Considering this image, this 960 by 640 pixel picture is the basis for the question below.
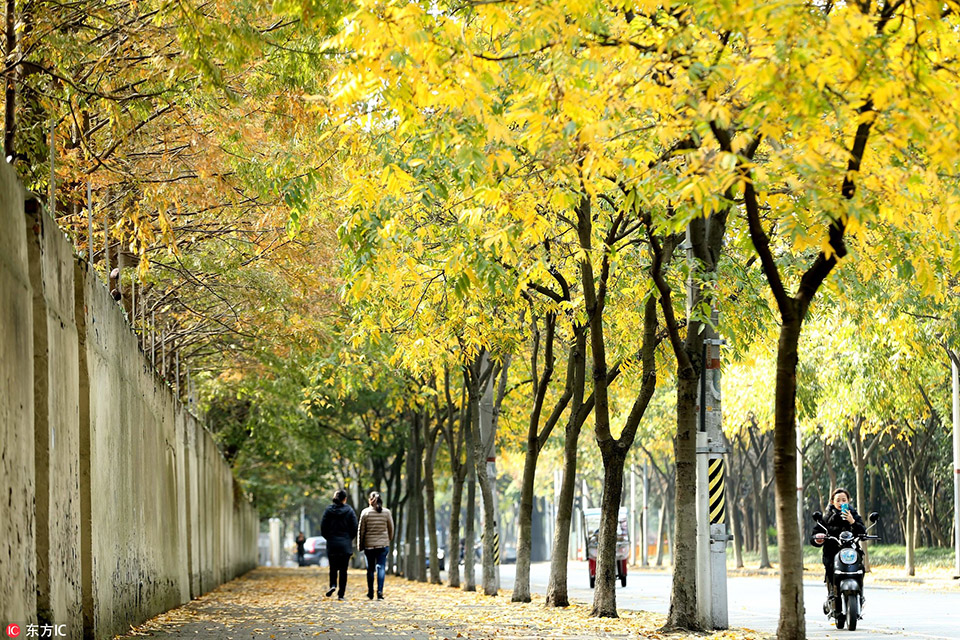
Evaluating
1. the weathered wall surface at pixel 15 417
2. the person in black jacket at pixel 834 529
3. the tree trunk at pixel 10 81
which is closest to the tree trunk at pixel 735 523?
the person in black jacket at pixel 834 529

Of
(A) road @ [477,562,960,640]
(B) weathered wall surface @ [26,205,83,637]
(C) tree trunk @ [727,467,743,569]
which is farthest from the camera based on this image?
(C) tree trunk @ [727,467,743,569]

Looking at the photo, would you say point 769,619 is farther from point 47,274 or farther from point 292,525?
point 292,525

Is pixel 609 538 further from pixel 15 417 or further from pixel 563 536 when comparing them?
pixel 15 417

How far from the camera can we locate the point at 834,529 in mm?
16234

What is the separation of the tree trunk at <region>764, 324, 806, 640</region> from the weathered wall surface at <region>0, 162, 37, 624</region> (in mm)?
5124

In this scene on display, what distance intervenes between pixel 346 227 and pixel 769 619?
8.55 m

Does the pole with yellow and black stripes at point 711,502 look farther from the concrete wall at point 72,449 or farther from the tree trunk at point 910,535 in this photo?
the tree trunk at point 910,535

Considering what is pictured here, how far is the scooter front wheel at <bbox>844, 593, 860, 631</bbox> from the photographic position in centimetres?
1548

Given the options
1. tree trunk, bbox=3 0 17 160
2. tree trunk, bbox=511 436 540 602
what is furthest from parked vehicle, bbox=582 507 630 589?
tree trunk, bbox=3 0 17 160

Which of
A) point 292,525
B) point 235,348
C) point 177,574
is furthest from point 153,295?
point 292,525

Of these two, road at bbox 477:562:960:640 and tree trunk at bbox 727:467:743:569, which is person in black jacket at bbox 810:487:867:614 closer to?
Answer: road at bbox 477:562:960:640

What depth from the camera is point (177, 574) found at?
19.2 m

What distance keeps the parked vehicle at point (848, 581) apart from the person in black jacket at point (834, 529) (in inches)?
4.2

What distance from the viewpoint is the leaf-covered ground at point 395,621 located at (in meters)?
13.9
